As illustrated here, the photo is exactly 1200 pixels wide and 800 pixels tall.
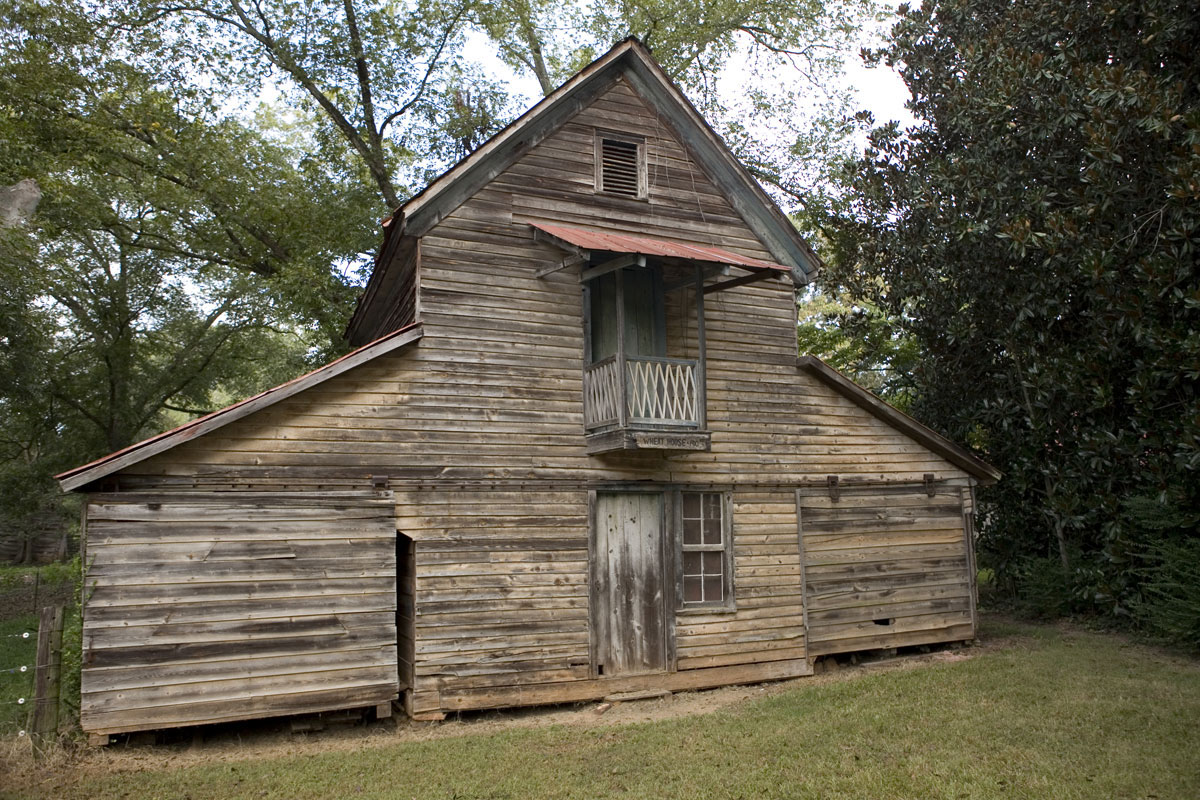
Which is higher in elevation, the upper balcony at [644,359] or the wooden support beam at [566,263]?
the wooden support beam at [566,263]

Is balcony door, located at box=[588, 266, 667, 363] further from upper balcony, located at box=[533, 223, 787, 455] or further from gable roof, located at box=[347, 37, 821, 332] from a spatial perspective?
gable roof, located at box=[347, 37, 821, 332]

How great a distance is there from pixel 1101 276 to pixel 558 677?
34.5 ft

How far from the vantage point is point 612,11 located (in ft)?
92.1

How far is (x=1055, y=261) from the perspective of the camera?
1540 cm

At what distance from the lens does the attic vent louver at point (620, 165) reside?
13328 millimetres

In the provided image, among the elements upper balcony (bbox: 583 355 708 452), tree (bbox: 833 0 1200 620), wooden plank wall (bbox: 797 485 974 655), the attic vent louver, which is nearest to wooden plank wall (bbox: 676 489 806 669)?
wooden plank wall (bbox: 797 485 974 655)

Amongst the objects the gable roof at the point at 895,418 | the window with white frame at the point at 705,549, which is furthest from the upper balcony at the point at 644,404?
the gable roof at the point at 895,418

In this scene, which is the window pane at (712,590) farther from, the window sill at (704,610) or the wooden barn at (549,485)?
the window sill at (704,610)

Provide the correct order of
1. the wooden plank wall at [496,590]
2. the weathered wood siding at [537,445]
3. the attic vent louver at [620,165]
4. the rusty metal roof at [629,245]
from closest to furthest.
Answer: the weathered wood siding at [537,445] < the wooden plank wall at [496,590] < the rusty metal roof at [629,245] < the attic vent louver at [620,165]

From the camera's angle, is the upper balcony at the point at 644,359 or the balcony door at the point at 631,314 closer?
the upper balcony at the point at 644,359

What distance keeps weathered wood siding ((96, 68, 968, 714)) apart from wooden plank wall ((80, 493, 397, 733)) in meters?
0.34

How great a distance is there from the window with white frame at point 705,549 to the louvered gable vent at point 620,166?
4580mm

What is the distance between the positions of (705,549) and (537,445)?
2909 mm

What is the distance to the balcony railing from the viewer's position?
11.7m
